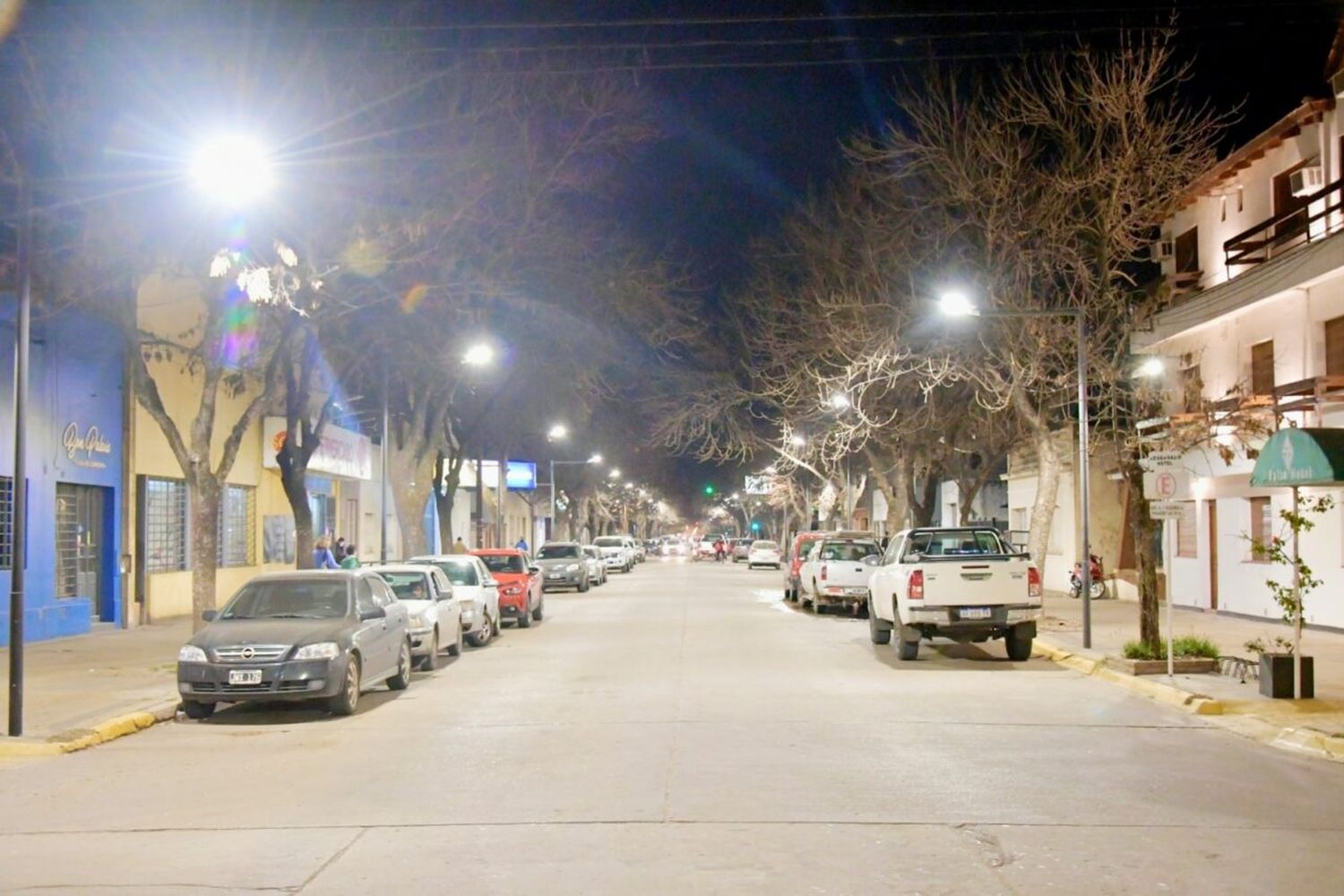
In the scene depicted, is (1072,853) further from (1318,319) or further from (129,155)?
(1318,319)

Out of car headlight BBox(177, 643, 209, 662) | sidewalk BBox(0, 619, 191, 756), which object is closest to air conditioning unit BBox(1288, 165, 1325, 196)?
car headlight BBox(177, 643, 209, 662)

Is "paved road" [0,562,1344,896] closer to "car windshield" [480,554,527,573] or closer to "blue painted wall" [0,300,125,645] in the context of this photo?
"blue painted wall" [0,300,125,645]

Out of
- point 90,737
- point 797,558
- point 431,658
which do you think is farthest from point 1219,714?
point 797,558

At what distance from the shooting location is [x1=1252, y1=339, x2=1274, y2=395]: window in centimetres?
2584

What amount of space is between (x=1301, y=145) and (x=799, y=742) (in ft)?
61.2

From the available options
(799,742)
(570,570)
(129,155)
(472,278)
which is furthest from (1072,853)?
(570,570)

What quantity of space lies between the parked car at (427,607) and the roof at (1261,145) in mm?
16199

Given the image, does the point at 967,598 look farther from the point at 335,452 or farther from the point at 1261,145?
the point at 335,452

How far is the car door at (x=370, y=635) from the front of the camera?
15148 mm

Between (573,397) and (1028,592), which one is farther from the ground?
(573,397)

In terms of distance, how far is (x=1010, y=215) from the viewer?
83.1 feet

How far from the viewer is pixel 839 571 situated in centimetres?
3061

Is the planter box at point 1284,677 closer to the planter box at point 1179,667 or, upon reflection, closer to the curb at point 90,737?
the planter box at point 1179,667

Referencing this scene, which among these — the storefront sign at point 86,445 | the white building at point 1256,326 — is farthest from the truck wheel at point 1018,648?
the storefront sign at point 86,445
